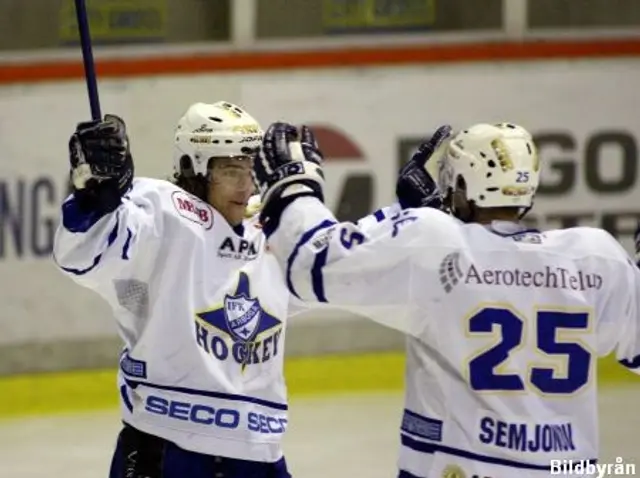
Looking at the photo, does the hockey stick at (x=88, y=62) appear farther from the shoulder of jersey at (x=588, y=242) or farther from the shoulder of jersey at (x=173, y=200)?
the shoulder of jersey at (x=588, y=242)

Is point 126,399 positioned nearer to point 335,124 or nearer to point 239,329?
point 239,329

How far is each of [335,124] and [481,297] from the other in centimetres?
348

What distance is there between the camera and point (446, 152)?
2836mm

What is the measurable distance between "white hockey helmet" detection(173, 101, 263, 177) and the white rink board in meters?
2.54

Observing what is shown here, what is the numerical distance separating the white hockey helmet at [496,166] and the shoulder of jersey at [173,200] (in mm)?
650

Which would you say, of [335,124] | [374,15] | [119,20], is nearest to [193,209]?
[335,124]

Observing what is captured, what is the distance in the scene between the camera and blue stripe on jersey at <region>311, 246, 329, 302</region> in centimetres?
262

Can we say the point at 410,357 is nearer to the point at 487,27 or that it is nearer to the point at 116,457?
the point at 116,457

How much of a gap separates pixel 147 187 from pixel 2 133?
2.70 meters

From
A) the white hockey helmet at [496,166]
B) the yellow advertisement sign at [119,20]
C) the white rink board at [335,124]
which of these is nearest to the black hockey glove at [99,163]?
the white hockey helmet at [496,166]

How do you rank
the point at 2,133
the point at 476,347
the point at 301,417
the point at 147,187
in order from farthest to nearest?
the point at 2,133, the point at 301,417, the point at 147,187, the point at 476,347

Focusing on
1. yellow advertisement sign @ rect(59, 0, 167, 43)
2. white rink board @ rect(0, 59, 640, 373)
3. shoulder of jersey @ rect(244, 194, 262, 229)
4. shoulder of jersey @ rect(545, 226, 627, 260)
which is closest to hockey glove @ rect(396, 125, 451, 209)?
shoulder of jersey @ rect(244, 194, 262, 229)

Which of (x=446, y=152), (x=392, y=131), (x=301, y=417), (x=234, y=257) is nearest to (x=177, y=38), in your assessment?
(x=392, y=131)

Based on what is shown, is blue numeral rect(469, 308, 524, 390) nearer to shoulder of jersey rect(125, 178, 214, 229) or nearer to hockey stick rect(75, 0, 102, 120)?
shoulder of jersey rect(125, 178, 214, 229)
